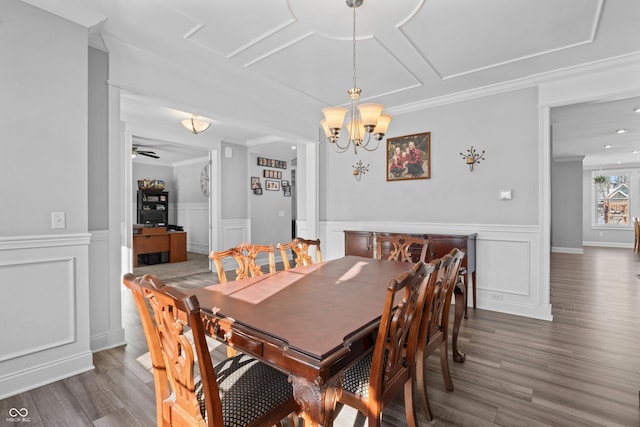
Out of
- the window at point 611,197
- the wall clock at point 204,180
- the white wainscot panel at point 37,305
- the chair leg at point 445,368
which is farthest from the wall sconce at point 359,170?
the window at point 611,197

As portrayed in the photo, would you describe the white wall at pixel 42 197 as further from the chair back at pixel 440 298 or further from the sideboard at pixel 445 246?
the sideboard at pixel 445 246

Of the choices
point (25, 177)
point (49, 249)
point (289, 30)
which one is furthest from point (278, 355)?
point (289, 30)

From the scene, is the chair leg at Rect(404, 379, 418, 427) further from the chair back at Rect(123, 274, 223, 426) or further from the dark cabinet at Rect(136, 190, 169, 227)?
the dark cabinet at Rect(136, 190, 169, 227)

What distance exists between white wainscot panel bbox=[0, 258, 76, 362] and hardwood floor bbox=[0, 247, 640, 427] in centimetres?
30

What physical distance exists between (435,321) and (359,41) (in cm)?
226

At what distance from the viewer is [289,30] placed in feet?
8.18

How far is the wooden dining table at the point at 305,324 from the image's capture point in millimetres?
1076

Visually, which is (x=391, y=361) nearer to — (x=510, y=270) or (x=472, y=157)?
(x=510, y=270)

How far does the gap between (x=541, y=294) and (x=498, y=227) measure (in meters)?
0.82

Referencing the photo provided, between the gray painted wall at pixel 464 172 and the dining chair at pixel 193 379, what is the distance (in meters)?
3.28

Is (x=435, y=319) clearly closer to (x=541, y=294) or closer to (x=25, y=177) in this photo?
(x=541, y=294)

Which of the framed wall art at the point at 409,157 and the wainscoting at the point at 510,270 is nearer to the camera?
the wainscoting at the point at 510,270

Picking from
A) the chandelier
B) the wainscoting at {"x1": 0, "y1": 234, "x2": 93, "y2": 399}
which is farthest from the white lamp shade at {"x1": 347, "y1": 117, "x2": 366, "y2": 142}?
Result: the wainscoting at {"x1": 0, "y1": 234, "x2": 93, "y2": 399}

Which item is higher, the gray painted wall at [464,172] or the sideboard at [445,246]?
the gray painted wall at [464,172]
